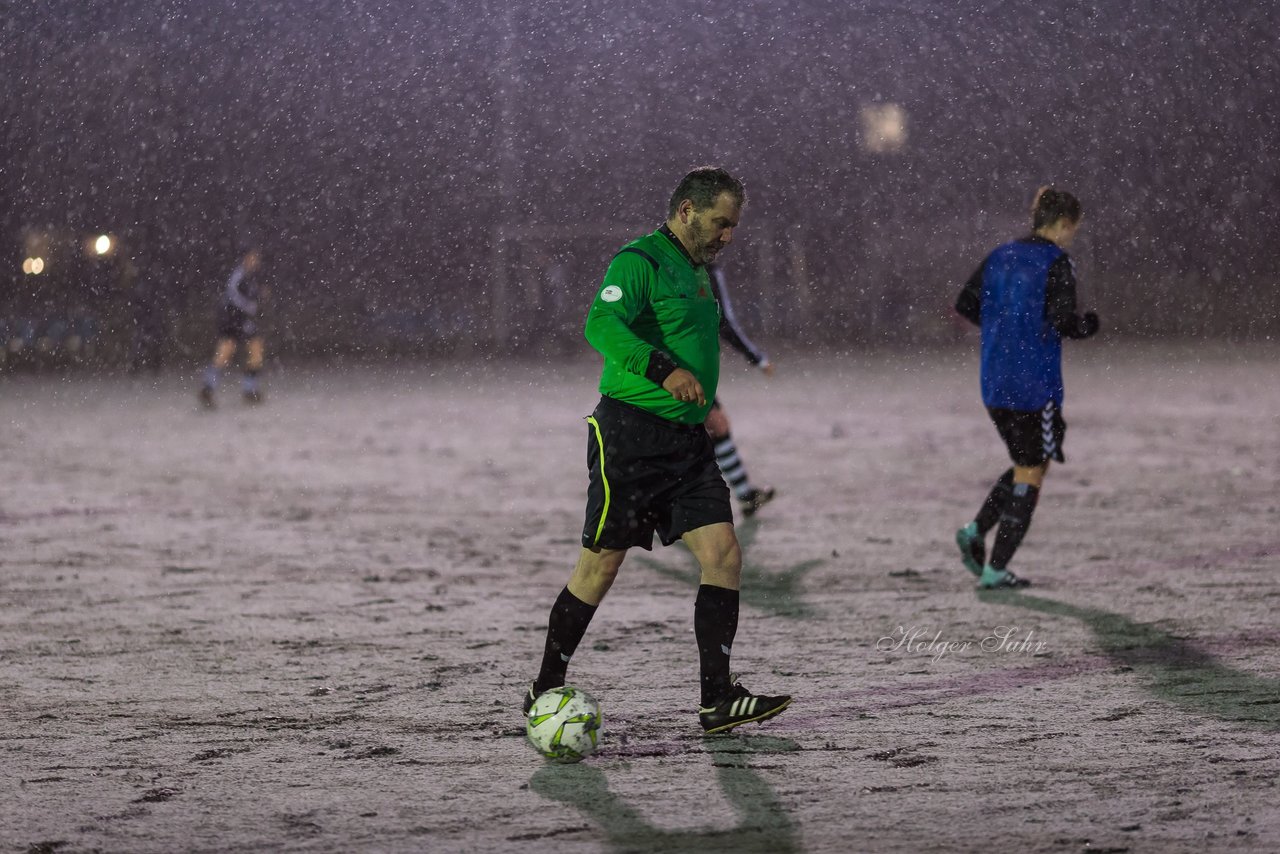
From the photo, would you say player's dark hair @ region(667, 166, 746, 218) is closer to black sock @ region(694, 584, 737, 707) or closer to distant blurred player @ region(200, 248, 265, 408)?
black sock @ region(694, 584, 737, 707)

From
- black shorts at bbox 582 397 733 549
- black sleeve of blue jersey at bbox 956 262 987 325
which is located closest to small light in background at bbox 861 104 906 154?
black sleeve of blue jersey at bbox 956 262 987 325

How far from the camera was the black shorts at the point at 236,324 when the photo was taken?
17811mm

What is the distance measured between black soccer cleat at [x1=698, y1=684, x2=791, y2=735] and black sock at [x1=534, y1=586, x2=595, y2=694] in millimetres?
426

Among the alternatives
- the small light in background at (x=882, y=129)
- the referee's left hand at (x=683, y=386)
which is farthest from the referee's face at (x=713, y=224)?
the small light in background at (x=882, y=129)

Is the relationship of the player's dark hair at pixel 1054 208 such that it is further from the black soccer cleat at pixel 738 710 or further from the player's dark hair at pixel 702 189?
the black soccer cleat at pixel 738 710

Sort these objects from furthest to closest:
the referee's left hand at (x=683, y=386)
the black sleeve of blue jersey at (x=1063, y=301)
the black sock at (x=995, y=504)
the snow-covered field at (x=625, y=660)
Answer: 1. the black sock at (x=995, y=504)
2. the black sleeve of blue jersey at (x=1063, y=301)
3. the referee's left hand at (x=683, y=386)
4. the snow-covered field at (x=625, y=660)

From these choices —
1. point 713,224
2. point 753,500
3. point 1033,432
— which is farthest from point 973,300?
point 713,224

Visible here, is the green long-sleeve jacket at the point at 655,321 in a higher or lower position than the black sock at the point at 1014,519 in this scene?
higher

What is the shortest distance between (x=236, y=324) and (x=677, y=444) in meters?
14.6

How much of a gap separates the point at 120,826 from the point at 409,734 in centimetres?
101

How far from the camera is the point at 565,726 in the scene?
13.1 feet

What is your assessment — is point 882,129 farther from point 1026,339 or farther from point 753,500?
point 1026,339

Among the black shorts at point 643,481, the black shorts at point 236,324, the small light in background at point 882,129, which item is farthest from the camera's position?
the small light in background at point 882,129

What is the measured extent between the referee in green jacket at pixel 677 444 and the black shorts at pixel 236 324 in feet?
46.8
